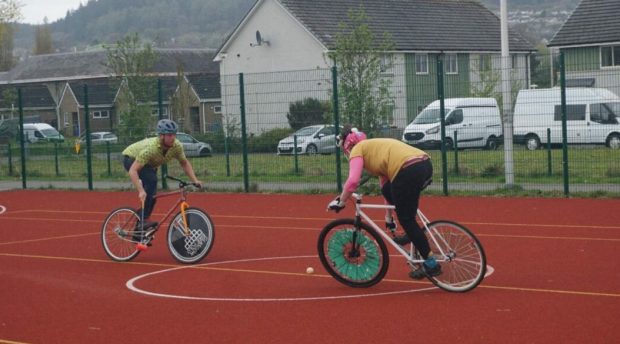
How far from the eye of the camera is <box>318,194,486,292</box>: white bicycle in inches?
398

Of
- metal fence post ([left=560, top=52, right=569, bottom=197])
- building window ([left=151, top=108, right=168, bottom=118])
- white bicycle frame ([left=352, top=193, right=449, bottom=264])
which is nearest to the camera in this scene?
white bicycle frame ([left=352, top=193, right=449, bottom=264])

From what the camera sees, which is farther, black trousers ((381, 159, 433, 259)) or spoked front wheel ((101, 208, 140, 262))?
spoked front wheel ((101, 208, 140, 262))

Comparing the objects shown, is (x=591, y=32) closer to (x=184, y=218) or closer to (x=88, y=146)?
(x=88, y=146)

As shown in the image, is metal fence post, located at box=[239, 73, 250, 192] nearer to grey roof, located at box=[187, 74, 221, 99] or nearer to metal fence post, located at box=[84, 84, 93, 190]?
grey roof, located at box=[187, 74, 221, 99]

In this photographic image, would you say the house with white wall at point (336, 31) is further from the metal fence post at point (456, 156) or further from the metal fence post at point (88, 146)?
the metal fence post at point (456, 156)

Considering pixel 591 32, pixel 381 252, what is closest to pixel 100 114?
pixel 381 252

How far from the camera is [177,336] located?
346 inches

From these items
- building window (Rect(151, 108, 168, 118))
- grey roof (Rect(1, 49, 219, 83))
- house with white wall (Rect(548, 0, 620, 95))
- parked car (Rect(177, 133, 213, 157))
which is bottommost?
parked car (Rect(177, 133, 213, 157))

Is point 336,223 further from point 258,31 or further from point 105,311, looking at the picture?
point 258,31

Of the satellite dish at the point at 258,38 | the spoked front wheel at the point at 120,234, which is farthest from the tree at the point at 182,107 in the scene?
the spoked front wheel at the point at 120,234

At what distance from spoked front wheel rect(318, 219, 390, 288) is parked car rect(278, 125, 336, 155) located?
1151 cm

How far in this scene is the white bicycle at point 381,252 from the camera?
33.2ft

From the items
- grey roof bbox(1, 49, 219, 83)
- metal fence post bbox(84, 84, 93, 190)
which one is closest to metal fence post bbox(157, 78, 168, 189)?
metal fence post bbox(84, 84, 93, 190)

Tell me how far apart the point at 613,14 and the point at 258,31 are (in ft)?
59.2
